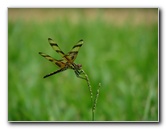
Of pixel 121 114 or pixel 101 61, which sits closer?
pixel 121 114

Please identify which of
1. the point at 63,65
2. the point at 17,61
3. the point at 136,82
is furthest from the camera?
the point at 17,61

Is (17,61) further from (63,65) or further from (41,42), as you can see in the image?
(63,65)

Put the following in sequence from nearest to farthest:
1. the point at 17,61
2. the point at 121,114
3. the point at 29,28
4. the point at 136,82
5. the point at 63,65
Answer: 1. the point at 63,65
2. the point at 121,114
3. the point at 136,82
4. the point at 17,61
5. the point at 29,28

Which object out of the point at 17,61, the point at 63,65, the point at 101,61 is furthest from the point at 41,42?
the point at 63,65

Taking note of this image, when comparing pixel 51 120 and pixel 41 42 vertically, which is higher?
pixel 41 42
